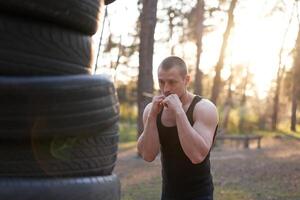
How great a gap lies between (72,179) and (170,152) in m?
0.74

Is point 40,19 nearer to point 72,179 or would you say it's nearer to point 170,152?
point 72,179

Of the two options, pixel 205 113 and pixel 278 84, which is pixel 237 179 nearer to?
pixel 205 113

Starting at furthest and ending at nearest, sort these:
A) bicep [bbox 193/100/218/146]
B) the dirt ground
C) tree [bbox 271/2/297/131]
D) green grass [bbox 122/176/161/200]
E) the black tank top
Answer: tree [bbox 271/2/297/131] < the dirt ground < green grass [bbox 122/176/161/200] < the black tank top < bicep [bbox 193/100/218/146]

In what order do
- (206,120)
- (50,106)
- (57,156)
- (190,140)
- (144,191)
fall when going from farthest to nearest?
(144,191)
(206,120)
(190,140)
(57,156)
(50,106)

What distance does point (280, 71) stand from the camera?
49.3 m

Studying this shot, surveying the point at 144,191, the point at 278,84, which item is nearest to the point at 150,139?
the point at 144,191

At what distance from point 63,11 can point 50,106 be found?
0.60 metres

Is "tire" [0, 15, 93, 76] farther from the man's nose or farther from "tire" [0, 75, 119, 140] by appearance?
the man's nose

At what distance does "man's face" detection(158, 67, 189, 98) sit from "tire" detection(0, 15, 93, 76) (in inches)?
22.5

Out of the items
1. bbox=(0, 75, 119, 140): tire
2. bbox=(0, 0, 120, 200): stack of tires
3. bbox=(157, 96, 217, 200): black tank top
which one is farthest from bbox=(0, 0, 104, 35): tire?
bbox=(157, 96, 217, 200): black tank top

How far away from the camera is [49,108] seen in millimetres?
3244

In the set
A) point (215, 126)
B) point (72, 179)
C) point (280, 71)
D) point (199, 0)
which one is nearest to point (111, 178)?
point (72, 179)

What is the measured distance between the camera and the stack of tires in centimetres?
321

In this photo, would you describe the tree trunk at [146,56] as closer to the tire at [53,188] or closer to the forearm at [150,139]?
the forearm at [150,139]
